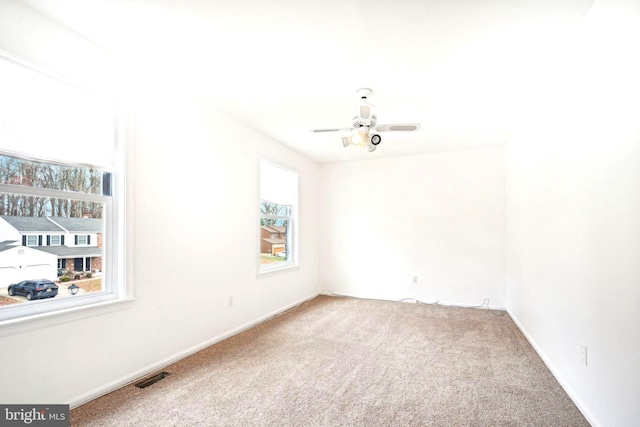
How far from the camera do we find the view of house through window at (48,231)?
2.02m

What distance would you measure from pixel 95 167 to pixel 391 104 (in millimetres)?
2675

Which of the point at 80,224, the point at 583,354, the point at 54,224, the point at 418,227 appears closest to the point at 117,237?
the point at 80,224

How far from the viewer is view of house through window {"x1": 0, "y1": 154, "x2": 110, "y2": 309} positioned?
79.4 inches

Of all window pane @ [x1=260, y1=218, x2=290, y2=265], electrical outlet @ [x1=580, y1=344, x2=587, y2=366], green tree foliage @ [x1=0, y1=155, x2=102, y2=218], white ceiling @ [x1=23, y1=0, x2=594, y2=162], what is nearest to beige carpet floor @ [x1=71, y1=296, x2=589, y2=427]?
electrical outlet @ [x1=580, y1=344, x2=587, y2=366]

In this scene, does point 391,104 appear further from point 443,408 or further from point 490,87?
point 443,408

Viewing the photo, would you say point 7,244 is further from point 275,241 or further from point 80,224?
point 275,241

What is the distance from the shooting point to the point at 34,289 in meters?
2.13

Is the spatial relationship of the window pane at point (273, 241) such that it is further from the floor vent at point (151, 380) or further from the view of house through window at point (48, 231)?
the view of house through window at point (48, 231)

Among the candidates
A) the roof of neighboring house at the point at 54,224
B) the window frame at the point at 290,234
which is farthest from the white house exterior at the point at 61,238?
the window frame at the point at 290,234

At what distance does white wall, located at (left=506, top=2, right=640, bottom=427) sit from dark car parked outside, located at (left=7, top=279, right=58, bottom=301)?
10.9 ft

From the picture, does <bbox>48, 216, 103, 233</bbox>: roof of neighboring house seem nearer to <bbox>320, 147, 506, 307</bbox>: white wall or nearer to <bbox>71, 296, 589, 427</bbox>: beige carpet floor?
<bbox>71, 296, 589, 427</bbox>: beige carpet floor

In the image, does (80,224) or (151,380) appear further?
(151,380)

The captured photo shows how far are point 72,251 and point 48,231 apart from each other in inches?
8.3

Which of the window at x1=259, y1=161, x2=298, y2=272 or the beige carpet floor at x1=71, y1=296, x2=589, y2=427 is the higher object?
the window at x1=259, y1=161, x2=298, y2=272
